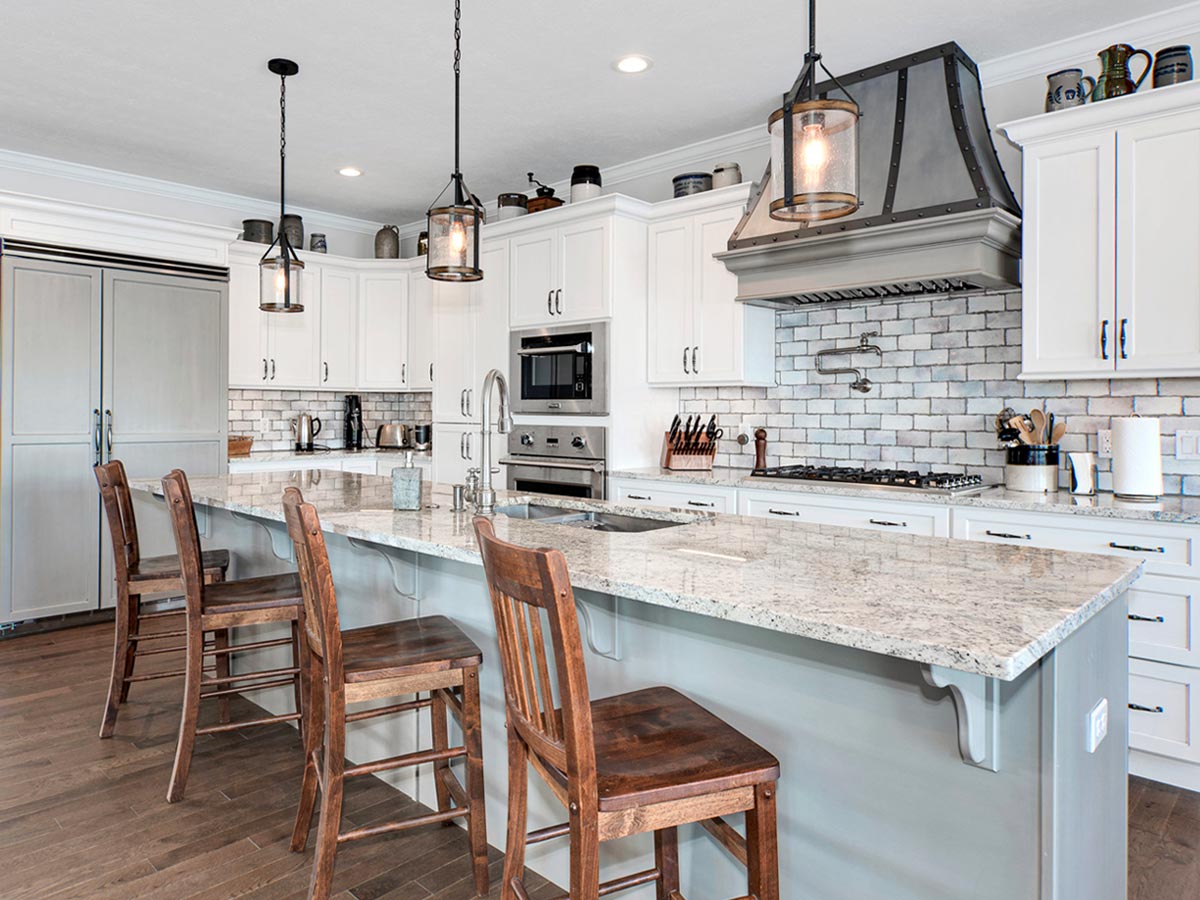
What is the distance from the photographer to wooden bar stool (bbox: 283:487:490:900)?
1819 millimetres

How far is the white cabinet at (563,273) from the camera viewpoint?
14.4 ft

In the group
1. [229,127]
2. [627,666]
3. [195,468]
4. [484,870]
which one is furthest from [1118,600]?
[195,468]

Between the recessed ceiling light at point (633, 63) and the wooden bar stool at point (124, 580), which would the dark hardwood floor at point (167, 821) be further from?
the recessed ceiling light at point (633, 63)

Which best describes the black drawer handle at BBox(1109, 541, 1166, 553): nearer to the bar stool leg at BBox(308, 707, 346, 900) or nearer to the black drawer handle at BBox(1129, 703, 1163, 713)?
the black drawer handle at BBox(1129, 703, 1163, 713)

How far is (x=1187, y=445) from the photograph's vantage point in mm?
3002

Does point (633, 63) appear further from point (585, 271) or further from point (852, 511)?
point (852, 511)

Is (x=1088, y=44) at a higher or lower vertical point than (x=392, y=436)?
higher

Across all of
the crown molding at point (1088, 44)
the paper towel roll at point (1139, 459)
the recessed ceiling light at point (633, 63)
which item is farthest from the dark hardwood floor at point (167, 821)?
the crown molding at point (1088, 44)

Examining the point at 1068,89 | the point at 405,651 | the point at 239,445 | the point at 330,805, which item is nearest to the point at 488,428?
the point at 405,651

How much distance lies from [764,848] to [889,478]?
7.87 feet

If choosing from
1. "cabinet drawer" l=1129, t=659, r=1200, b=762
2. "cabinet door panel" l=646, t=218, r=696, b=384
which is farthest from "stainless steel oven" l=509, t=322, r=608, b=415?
"cabinet drawer" l=1129, t=659, r=1200, b=762

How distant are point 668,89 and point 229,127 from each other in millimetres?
2357

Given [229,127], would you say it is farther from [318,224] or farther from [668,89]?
[668,89]

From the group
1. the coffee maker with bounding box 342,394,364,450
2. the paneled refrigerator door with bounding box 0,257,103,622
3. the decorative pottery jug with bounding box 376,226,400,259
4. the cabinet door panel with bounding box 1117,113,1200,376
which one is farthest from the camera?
the coffee maker with bounding box 342,394,364,450
